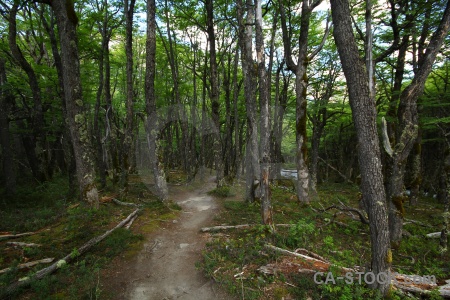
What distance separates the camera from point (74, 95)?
316 inches

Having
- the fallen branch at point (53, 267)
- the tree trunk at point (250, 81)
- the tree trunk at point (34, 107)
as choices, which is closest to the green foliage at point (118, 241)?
the fallen branch at point (53, 267)

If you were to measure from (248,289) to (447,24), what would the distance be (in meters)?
7.80

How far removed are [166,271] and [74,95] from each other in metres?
6.80

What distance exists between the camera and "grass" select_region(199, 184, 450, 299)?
4582 mm

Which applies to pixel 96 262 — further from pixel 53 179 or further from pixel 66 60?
pixel 53 179

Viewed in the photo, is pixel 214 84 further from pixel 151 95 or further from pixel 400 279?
pixel 400 279

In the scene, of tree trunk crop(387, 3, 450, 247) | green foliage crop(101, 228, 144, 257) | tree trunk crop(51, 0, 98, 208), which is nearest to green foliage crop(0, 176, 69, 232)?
tree trunk crop(51, 0, 98, 208)

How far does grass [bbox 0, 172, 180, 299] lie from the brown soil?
254mm

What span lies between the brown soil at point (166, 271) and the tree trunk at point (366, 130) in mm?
3222

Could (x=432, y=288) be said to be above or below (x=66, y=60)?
below

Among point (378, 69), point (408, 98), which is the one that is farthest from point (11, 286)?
point (378, 69)

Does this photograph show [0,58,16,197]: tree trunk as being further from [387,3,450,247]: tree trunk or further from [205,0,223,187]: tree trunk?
[387,3,450,247]: tree trunk

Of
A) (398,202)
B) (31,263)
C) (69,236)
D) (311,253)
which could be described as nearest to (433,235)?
(398,202)

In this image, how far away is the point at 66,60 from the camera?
7855 mm
